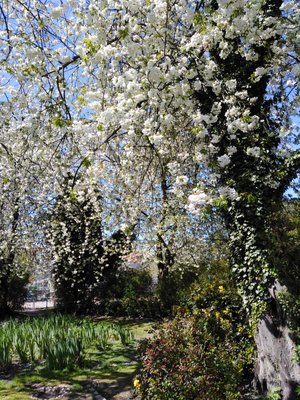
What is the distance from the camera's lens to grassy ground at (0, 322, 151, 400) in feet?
16.0

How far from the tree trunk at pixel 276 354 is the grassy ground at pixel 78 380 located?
1388mm

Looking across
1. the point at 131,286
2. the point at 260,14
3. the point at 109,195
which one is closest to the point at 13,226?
the point at 131,286

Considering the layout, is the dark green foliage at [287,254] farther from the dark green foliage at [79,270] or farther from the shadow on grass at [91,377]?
the dark green foliage at [79,270]

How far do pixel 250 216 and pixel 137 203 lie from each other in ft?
6.67

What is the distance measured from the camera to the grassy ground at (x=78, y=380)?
4879 mm

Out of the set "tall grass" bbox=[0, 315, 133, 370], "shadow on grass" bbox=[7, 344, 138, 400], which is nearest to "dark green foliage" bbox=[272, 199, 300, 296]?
"shadow on grass" bbox=[7, 344, 138, 400]

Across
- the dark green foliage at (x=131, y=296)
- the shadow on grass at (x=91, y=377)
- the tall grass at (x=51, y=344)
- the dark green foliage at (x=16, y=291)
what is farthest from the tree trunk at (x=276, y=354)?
the dark green foliage at (x=16, y=291)

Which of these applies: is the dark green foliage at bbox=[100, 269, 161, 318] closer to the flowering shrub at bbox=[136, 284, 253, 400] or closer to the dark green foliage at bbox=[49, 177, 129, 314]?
the dark green foliage at bbox=[49, 177, 129, 314]

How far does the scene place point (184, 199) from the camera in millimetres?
6902

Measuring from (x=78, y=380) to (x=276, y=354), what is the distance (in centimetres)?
256

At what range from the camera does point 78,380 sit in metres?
5.30

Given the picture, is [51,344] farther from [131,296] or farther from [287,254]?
[131,296]

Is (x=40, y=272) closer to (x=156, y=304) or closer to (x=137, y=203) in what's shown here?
(x=156, y=304)

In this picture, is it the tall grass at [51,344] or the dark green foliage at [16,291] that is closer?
the tall grass at [51,344]
